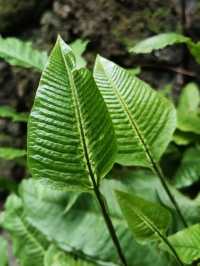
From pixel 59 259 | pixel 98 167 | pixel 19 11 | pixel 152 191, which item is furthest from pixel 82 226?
pixel 19 11

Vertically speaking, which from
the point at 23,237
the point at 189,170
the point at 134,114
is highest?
the point at 134,114

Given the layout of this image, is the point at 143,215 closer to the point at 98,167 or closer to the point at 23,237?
the point at 98,167

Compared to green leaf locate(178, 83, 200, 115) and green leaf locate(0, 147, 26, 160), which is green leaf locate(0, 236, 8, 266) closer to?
green leaf locate(0, 147, 26, 160)

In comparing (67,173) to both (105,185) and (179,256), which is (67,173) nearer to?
(179,256)

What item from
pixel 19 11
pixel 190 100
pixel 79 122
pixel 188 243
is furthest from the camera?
pixel 19 11

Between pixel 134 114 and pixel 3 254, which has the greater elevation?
pixel 134 114

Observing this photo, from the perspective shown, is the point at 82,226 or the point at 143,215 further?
the point at 82,226

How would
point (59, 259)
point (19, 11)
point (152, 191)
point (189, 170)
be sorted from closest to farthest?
point (59, 259) < point (152, 191) < point (189, 170) < point (19, 11)

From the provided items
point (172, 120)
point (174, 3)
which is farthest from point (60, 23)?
point (172, 120)
